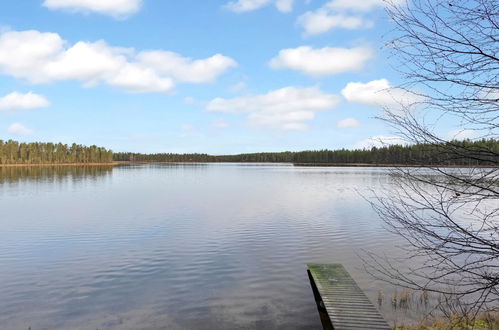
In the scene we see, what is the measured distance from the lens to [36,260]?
1745 cm

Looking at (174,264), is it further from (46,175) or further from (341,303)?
(46,175)

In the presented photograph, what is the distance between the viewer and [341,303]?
35.1 feet

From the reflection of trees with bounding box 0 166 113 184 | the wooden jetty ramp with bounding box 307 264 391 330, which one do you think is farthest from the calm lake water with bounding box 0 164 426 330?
the reflection of trees with bounding box 0 166 113 184

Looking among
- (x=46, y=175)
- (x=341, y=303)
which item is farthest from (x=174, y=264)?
(x=46, y=175)

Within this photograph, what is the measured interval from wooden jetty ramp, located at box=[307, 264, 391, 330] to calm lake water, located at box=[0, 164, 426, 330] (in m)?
0.65

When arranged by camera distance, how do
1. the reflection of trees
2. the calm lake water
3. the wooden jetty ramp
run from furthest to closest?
the reflection of trees → the calm lake water → the wooden jetty ramp

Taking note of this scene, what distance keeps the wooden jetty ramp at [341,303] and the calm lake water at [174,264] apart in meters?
0.65

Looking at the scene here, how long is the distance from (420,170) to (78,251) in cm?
1893

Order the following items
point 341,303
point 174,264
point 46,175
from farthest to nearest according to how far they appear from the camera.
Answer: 1. point 46,175
2. point 174,264
3. point 341,303

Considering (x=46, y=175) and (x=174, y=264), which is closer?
(x=174, y=264)

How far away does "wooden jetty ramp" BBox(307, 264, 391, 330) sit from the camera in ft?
30.9

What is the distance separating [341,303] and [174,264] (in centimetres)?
897

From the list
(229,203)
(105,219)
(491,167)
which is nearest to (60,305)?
(491,167)

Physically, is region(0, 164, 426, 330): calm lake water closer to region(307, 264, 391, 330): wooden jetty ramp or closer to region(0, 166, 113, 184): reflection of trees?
region(307, 264, 391, 330): wooden jetty ramp
